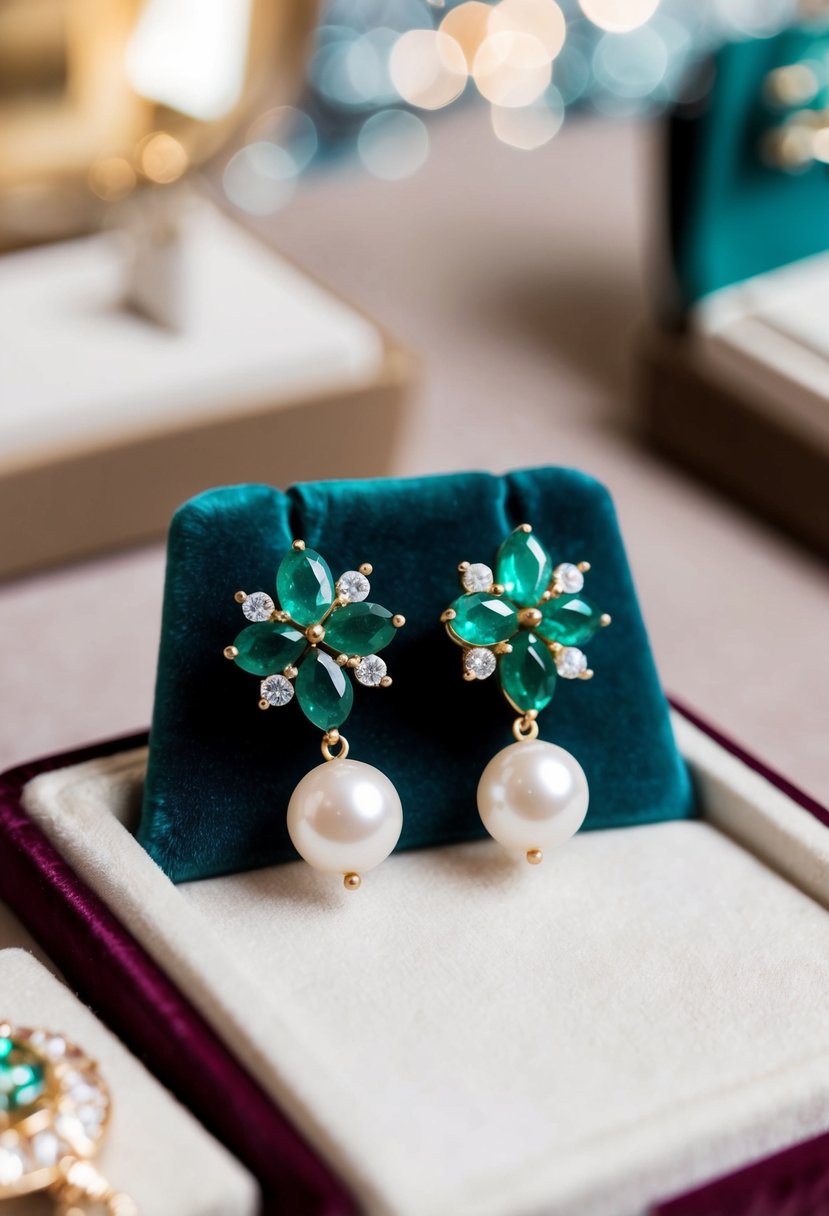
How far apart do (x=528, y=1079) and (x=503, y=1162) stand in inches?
2.7

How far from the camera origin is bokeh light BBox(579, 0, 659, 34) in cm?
266

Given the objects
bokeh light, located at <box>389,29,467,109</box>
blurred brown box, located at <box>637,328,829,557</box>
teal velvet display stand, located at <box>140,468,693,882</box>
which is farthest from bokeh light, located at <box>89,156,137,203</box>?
teal velvet display stand, located at <box>140,468,693,882</box>

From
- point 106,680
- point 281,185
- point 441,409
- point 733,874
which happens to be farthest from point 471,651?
point 281,185

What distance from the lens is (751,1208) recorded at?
2.70ft

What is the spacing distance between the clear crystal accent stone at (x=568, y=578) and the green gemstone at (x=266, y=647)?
0.59 feet

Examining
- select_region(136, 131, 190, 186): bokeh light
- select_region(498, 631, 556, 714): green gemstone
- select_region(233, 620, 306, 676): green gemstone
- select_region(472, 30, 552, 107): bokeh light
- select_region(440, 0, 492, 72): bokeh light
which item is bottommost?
select_region(498, 631, 556, 714): green gemstone

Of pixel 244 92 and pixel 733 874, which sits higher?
pixel 244 92

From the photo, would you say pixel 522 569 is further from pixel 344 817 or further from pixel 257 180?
pixel 257 180

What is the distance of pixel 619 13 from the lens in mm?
2689

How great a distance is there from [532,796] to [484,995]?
0.44ft

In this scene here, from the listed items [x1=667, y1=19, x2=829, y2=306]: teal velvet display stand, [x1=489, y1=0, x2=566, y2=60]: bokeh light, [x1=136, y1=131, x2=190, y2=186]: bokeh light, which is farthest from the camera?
[x1=489, y1=0, x2=566, y2=60]: bokeh light

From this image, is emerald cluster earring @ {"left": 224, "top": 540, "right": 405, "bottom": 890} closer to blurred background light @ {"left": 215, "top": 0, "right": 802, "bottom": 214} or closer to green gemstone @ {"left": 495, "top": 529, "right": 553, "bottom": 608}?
green gemstone @ {"left": 495, "top": 529, "right": 553, "bottom": 608}

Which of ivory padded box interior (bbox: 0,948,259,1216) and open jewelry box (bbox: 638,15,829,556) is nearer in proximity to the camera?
ivory padded box interior (bbox: 0,948,259,1216)

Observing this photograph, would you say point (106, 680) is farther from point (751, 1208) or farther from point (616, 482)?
point (751, 1208)
